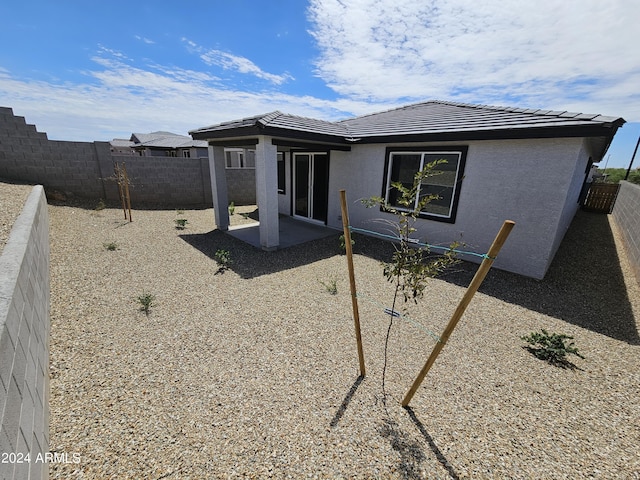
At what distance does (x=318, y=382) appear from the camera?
2.81 metres

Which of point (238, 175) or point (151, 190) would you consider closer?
point (151, 190)

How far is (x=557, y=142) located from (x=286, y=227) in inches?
288

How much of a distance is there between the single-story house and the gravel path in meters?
1.39

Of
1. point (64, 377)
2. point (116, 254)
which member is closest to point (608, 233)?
point (64, 377)

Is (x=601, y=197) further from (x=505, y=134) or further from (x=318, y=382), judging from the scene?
(x=318, y=382)

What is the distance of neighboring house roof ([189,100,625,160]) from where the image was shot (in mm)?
4828

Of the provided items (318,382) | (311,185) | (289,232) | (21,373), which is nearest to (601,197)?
(311,185)

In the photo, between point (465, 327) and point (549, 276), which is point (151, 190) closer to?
point (465, 327)

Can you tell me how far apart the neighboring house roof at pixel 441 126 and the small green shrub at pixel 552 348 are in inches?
145

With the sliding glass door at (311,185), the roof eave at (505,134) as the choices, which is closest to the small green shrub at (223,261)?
the sliding glass door at (311,185)

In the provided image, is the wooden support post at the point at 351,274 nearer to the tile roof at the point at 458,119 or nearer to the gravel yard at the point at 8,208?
the gravel yard at the point at 8,208

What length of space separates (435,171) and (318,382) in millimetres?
5802

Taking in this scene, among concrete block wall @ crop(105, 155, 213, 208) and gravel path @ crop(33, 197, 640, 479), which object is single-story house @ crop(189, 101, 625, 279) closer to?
gravel path @ crop(33, 197, 640, 479)

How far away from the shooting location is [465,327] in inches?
156
